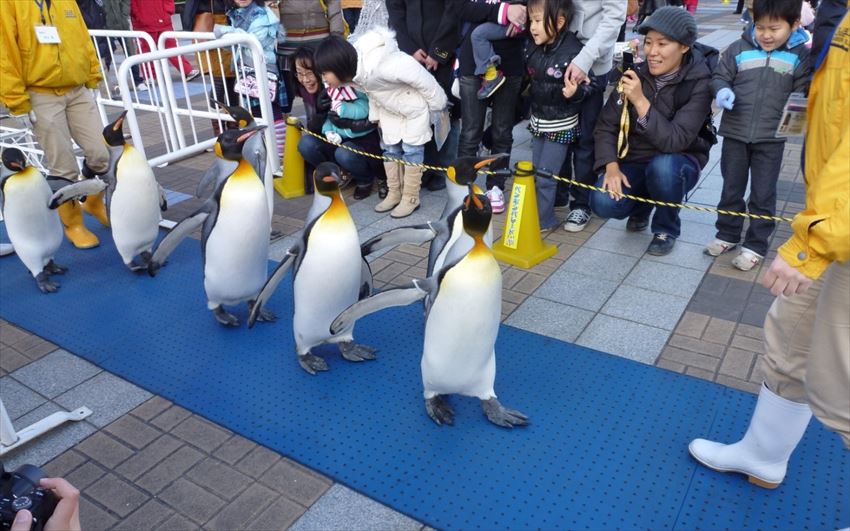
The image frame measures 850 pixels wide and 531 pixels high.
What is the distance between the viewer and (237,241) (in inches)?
118

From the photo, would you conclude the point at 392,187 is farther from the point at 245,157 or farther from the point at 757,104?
the point at 757,104

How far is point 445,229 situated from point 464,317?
28.9 inches

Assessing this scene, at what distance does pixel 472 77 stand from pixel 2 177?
3.08 m

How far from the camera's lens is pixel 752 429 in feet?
6.95

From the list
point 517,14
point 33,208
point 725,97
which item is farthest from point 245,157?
point 725,97

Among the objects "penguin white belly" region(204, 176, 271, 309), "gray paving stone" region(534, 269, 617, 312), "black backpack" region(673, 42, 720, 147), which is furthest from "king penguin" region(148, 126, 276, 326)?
"black backpack" region(673, 42, 720, 147)

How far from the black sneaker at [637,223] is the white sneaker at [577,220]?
302 mm

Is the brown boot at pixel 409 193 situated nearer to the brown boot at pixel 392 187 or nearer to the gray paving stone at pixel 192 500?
the brown boot at pixel 392 187

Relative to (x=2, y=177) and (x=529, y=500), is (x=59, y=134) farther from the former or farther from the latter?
(x=529, y=500)

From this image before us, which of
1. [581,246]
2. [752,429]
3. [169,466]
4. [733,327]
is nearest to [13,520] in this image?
[169,466]

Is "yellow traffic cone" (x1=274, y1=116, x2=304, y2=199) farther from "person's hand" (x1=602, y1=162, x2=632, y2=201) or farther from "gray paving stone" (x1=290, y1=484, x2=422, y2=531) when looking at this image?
"gray paving stone" (x1=290, y1=484, x2=422, y2=531)

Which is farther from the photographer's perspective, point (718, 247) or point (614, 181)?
point (718, 247)

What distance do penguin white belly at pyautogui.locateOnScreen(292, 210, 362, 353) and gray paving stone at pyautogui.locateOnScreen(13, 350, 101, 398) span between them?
44.5 inches

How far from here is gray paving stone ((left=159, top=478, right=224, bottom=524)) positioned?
7.02 feet
